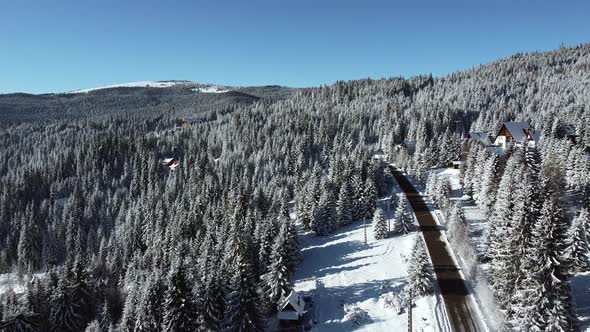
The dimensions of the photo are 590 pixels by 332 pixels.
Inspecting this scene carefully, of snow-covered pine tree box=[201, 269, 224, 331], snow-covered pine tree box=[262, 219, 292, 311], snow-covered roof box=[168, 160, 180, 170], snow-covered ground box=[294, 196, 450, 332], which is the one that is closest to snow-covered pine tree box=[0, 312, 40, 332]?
snow-covered pine tree box=[201, 269, 224, 331]

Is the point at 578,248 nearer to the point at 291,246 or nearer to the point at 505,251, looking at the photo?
the point at 505,251

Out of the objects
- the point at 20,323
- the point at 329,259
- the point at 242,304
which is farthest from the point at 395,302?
the point at 20,323

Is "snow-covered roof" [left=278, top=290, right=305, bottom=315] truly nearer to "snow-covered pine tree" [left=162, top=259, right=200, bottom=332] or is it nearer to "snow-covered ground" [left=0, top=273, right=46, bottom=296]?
"snow-covered pine tree" [left=162, top=259, right=200, bottom=332]

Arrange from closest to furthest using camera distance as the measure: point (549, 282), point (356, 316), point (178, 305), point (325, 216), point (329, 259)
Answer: point (549, 282) → point (178, 305) → point (356, 316) → point (329, 259) → point (325, 216)

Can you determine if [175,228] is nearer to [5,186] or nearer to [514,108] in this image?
[5,186]

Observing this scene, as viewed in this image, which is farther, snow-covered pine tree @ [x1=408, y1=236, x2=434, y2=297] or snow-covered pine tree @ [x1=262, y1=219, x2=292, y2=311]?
snow-covered pine tree @ [x1=262, y1=219, x2=292, y2=311]

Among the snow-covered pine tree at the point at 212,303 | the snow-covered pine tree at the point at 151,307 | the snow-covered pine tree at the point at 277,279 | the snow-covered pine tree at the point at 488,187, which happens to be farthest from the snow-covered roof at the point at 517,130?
the snow-covered pine tree at the point at 151,307

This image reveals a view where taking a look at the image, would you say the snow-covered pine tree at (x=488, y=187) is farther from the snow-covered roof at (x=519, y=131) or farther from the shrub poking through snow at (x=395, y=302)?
the snow-covered roof at (x=519, y=131)

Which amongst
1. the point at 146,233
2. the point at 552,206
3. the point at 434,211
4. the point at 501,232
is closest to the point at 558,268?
the point at 552,206
